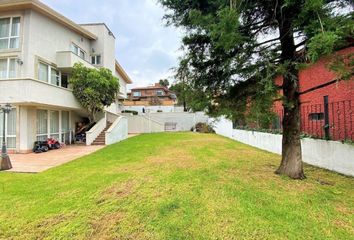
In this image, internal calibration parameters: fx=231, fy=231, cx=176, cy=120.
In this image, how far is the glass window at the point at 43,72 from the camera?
14641mm

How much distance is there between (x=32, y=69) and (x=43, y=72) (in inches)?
50.0

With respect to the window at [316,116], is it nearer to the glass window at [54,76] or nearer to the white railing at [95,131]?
the white railing at [95,131]

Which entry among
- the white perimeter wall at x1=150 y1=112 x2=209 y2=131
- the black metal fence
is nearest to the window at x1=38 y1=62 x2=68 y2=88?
the black metal fence

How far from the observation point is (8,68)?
1398 centimetres

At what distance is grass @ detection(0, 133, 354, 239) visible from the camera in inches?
148

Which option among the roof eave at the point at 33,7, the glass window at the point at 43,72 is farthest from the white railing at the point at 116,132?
the roof eave at the point at 33,7

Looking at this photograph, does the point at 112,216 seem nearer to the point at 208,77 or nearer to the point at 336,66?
the point at 208,77

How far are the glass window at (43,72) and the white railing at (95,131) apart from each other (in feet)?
15.3

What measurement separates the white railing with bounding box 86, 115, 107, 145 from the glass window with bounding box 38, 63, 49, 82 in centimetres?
465

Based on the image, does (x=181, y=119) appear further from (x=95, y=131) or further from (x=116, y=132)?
(x=95, y=131)

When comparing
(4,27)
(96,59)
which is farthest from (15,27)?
(96,59)

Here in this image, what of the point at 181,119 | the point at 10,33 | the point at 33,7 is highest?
the point at 33,7

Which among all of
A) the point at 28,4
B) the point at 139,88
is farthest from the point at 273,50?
the point at 139,88

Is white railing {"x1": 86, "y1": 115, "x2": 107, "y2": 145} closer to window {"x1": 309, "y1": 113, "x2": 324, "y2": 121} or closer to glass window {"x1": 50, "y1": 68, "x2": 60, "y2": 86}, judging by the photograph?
glass window {"x1": 50, "y1": 68, "x2": 60, "y2": 86}
